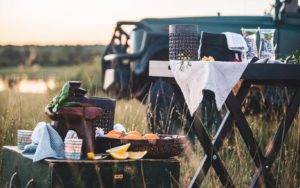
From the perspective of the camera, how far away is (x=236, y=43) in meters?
2.99

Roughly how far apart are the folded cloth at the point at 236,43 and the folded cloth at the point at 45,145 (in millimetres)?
1337

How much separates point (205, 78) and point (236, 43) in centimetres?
56

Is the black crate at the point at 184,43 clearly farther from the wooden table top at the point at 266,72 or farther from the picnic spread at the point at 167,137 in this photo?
the wooden table top at the point at 266,72

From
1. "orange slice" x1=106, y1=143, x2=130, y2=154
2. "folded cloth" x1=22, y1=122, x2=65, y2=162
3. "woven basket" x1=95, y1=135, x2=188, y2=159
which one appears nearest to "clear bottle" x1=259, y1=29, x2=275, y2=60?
"woven basket" x1=95, y1=135, x2=188, y2=159

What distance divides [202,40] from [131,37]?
2460 mm

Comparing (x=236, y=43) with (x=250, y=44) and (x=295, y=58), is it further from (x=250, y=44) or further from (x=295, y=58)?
(x=295, y=58)

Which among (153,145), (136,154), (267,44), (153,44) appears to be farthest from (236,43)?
(153,44)

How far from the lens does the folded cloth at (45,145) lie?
2.37 m

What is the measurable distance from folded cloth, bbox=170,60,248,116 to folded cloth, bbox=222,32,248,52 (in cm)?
32

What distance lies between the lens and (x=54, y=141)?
96.3 inches

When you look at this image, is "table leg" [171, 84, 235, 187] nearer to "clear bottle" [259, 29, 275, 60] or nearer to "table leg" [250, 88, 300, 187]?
"table leg" [250, 88, 300, 187]

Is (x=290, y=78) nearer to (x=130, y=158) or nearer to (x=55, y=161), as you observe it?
(x=130, y=158)

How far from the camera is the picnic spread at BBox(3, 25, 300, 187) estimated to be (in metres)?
2.39

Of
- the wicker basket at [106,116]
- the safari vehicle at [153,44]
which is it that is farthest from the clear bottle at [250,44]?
the safari vehicle at [153,44]
